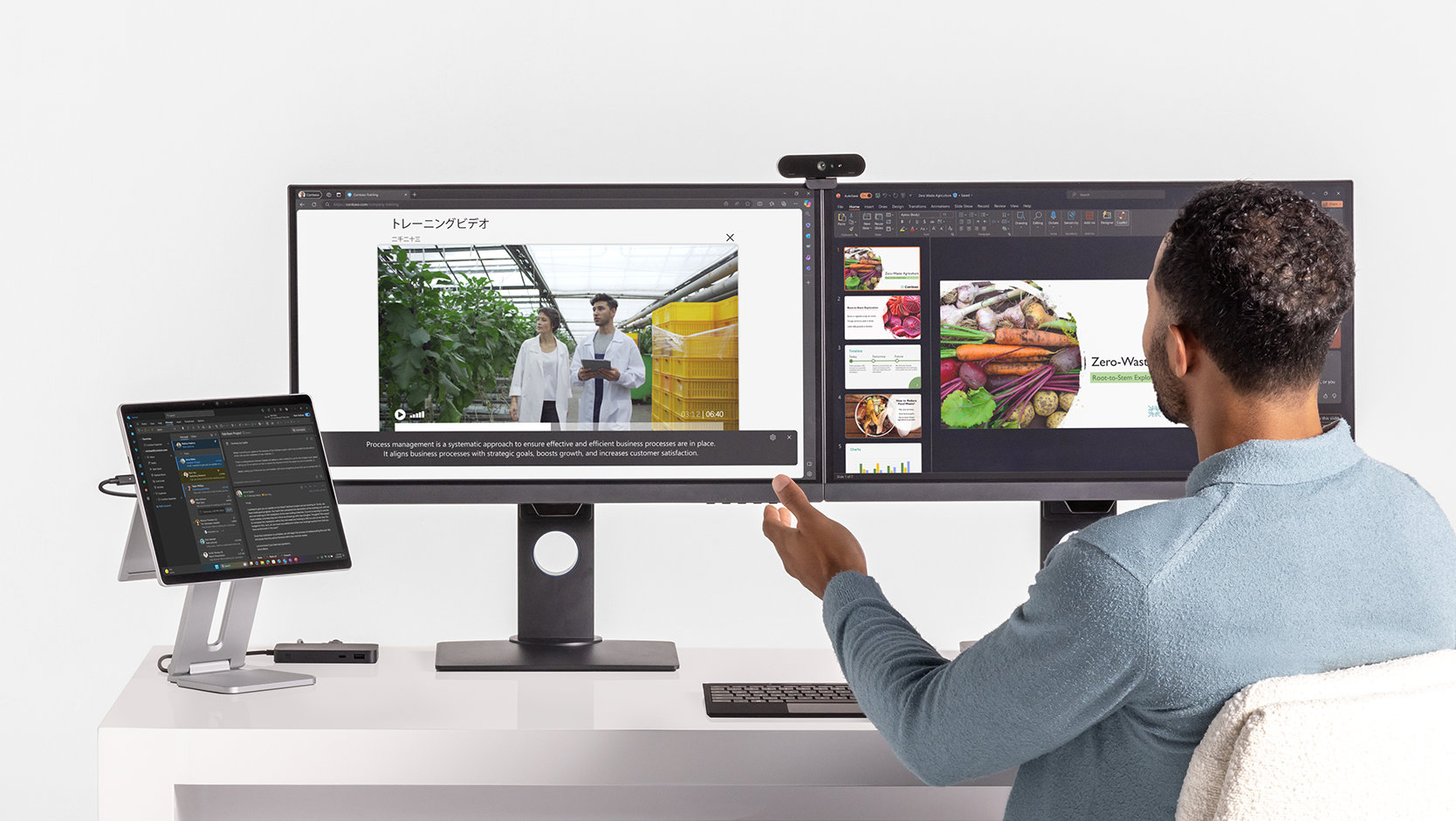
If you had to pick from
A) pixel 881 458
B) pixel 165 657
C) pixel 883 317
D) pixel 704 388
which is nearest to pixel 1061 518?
pixel 881 458

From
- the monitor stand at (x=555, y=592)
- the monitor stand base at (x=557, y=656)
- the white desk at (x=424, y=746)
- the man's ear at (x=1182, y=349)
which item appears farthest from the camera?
the monitor stand at (x=555, y=592)

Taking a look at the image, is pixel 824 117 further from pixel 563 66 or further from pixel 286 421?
pixel 286 421

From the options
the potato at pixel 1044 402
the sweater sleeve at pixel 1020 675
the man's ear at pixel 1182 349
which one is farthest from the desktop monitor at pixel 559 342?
the man's ear at pixel 1182 349

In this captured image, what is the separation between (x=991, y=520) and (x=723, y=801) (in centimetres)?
81

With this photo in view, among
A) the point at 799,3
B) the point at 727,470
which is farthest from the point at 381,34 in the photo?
the point at 727,470

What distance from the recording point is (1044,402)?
1723 millimetres

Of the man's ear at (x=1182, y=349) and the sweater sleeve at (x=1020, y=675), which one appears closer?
the sweater sleeve at (x=1020, y=675)

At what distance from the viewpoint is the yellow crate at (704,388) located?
5.57 ft

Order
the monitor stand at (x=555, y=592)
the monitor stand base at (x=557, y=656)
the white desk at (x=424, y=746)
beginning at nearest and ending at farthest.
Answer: the white desk at (x=424, y=746)
the monitor stand base at (x=557, y=656)
the monitor stand at (x=555, y=592)

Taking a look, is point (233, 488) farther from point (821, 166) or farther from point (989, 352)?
point (989, 352)

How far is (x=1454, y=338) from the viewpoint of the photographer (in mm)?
2139

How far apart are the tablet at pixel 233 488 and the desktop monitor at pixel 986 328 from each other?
73cm

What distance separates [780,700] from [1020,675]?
64 centimetres

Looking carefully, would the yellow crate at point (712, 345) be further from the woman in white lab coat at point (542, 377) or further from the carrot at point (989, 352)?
the carrot at point (989, 352)
